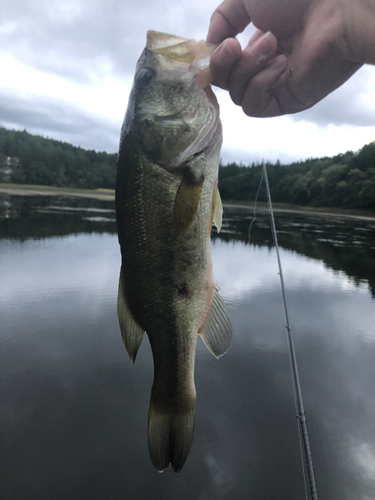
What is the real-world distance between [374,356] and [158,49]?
663 centimetres

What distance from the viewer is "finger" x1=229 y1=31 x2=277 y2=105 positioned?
137cm

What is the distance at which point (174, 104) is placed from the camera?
1539 mm

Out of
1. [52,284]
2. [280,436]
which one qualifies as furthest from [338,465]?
[52,284]

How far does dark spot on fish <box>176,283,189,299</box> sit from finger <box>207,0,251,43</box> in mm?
1284

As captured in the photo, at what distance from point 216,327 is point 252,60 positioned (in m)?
1.28

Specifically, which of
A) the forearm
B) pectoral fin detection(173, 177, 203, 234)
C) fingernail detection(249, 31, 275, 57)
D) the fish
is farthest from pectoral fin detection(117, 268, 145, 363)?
the forearm

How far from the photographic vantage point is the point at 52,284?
848cm

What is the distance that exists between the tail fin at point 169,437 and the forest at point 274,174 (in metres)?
50.0

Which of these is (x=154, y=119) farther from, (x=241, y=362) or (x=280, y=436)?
(x=241, y=362)


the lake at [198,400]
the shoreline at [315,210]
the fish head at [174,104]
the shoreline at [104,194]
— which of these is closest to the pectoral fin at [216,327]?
the fish head at [174,104]

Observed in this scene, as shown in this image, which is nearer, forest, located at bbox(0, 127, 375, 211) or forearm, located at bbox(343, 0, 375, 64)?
forearm, located at bbox(343, 0, 375, 64)

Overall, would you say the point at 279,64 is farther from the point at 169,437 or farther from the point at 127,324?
the point at 169,437

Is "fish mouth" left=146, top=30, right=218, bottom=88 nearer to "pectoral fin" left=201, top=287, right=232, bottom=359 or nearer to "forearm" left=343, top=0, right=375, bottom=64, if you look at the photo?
"forearm" left=343, top=0, right=375, bottom=64

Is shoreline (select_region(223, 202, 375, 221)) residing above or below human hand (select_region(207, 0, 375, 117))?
below
